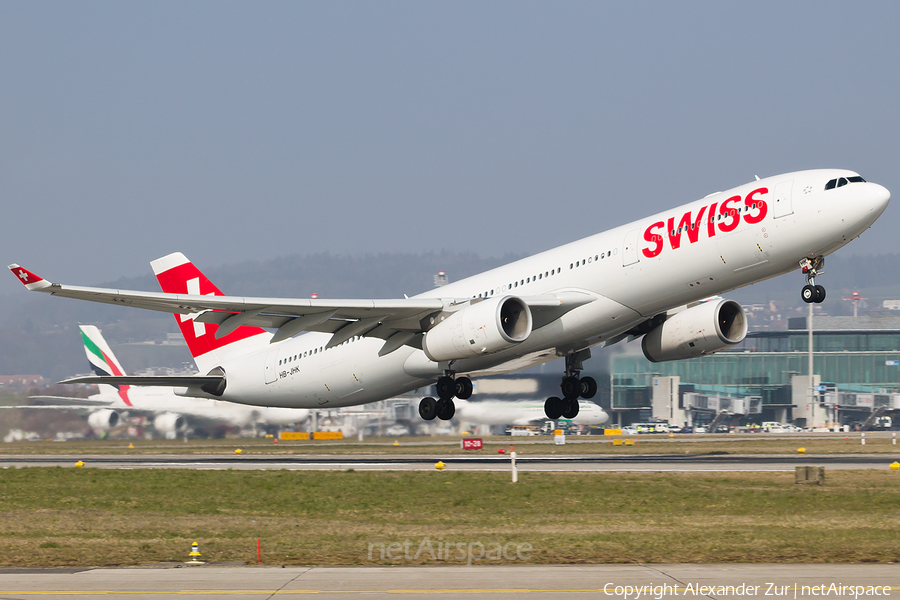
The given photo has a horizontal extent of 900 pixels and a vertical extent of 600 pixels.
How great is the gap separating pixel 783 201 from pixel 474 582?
15939mm

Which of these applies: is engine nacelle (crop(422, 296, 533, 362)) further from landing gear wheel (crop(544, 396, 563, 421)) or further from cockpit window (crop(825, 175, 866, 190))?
cockpit window (crop(825, 175, 866, 190))

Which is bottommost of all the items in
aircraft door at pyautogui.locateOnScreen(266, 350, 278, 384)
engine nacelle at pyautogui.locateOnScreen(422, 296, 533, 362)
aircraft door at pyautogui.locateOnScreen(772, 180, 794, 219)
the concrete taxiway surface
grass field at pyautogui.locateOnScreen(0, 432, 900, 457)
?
grass field at pyautogui.locateOnScreen(0, 432, 900, 457)

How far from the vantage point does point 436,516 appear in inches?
870

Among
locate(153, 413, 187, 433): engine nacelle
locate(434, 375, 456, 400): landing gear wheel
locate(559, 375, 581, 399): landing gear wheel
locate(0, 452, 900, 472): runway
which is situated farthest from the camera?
locate(153, 413, 187, 433): engine nacelle

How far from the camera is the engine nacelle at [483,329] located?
28.1 m

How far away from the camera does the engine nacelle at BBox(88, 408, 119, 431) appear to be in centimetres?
5919

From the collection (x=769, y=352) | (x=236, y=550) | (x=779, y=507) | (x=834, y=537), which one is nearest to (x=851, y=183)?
(x=779, y=507)

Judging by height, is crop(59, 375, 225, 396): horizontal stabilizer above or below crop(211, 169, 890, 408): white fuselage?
below

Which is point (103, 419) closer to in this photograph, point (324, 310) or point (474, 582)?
point (324, 310)

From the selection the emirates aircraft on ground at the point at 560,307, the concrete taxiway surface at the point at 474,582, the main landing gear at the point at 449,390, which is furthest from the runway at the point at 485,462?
the concrete taxiway surface at the point at 474,582

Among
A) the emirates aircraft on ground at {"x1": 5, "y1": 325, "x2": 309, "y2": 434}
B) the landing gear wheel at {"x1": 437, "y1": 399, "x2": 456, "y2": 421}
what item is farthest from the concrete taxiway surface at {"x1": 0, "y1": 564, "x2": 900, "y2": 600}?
the emirates aircraft on ground at {"x1": 5, "y1": 325, "x2": 309, "y2": 434}

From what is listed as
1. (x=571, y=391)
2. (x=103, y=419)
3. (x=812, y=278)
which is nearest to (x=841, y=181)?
(x=812, y=278)

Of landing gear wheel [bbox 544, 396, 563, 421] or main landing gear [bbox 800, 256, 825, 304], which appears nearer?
main landing gear [bbox 800, 256, 825, 304]

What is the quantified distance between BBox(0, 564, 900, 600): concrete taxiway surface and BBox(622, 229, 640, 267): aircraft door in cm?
1380
